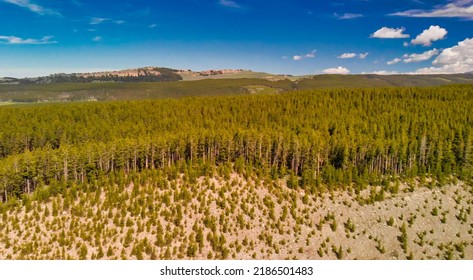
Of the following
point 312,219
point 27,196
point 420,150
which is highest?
point 420,150

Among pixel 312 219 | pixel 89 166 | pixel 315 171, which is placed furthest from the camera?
pixel 315 171

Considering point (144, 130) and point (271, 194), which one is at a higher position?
point (144, 130)

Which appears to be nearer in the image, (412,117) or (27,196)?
(27,196)

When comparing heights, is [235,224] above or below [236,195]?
below

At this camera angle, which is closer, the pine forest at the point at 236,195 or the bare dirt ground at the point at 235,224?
the bare dirt ground at the point at 235,224

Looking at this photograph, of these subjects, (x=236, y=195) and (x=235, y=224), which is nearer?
(x=235, y=224)

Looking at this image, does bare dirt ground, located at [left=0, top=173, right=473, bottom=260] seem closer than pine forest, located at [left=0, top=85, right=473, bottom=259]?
Yes

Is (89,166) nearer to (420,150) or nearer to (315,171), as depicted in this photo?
(315,171)

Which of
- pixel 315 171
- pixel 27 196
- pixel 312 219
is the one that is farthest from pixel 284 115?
pixel 27 196
